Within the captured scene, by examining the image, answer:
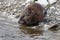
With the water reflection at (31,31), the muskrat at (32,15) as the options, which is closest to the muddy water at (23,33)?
the water reflection at (31,31)

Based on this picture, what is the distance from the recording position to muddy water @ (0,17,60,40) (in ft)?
26.3

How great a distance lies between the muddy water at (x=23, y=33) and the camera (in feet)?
26.3

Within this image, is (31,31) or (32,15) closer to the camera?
(31,31)

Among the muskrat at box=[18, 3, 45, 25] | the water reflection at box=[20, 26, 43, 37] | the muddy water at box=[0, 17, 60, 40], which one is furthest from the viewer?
the muskrat at box=[18, 3, 45, 25]

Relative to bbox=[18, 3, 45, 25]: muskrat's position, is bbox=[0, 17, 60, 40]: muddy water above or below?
below

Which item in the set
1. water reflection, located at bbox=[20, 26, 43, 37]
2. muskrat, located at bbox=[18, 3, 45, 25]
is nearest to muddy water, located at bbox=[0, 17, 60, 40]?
water reflection, located at bbox=[20, 26, 43, 37]

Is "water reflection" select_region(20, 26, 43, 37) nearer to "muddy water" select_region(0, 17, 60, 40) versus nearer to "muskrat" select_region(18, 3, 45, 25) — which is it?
"muddy water" select_region(0, 17, 60, 40)

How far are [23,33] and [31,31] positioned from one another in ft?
1.20

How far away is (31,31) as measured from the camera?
8.83 m

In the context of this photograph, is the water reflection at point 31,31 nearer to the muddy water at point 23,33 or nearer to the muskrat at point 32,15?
the muddy water at point 23,33

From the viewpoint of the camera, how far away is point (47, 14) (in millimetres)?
10844

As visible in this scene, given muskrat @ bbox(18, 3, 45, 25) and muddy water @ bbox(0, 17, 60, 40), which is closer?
muddy water @ bbox(0, 17, 60, 40)

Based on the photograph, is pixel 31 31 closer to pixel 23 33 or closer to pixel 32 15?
pixel 23 33

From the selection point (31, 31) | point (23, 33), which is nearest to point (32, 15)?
point (31, 31)
